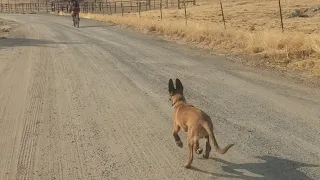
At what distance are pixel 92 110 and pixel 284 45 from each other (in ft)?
25.5

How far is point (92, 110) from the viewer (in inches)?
307

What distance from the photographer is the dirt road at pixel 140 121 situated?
17.1 feet

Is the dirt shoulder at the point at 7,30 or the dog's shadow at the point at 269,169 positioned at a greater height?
the dirt shoulder at the point at 7,30

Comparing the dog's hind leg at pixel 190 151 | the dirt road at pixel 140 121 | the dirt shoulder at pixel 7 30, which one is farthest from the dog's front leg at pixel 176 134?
the dirt shoulder at pixel 7 30

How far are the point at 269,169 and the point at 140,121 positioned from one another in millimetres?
2651

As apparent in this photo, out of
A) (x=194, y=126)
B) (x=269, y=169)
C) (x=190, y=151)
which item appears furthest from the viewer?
(x=269, y=169)

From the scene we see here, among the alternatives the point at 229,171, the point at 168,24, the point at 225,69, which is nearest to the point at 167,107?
the point at 229,171

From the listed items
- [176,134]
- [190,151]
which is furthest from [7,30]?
[190,151]

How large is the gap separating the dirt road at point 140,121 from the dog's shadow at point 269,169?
12 millimetres

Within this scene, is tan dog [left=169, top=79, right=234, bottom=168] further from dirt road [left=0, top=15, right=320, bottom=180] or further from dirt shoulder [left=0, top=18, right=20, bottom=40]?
dirt shoulder [left=0, top=18, right=20, bottom=40]

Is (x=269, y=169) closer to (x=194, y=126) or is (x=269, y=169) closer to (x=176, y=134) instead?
(x=194, y=126)

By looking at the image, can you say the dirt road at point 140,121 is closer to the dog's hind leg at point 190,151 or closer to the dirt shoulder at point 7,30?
the dog's hind leg at point 190,151

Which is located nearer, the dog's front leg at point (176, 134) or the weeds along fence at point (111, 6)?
the dog's front leg at point (176, 134)

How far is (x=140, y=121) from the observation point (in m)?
7.14
